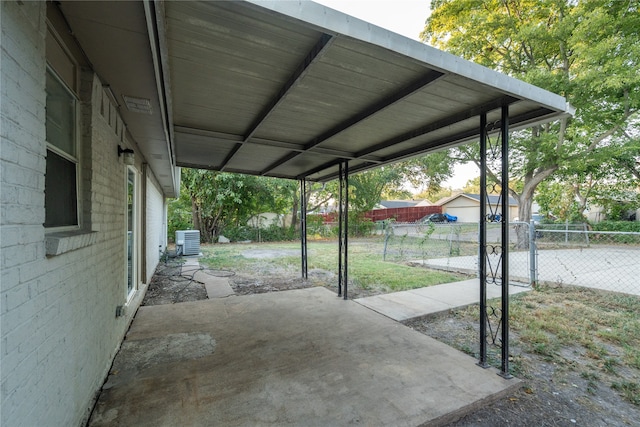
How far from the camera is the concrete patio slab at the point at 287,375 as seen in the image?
2.04 meters

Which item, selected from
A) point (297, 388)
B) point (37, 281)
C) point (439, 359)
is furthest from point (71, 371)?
point (439, 359)

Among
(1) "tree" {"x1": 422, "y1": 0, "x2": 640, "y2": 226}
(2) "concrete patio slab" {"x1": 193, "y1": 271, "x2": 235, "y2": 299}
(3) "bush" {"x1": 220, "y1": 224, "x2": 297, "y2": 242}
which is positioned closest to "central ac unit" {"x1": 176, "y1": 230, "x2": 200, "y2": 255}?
(2) "concrete patio slab" {"x1": 193, "y1": 271, "x2": 235, "y2": 299}

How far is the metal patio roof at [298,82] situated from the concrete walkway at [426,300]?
239 cm

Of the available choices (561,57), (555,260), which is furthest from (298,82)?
(561,57)

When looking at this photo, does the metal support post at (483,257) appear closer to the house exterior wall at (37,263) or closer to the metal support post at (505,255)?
the metal support post at (505,255)

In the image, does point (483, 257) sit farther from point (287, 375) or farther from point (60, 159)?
point (60, 159)

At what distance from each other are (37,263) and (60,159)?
84 cm

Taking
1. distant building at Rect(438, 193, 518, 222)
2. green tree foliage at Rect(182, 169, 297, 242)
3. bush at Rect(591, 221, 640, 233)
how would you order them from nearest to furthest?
bush at Rect(591, 221, 640, 233)
green tree foliage at Rect(182, 169, 297, 242)
distant building at Rect(438, 193, 518, 222)

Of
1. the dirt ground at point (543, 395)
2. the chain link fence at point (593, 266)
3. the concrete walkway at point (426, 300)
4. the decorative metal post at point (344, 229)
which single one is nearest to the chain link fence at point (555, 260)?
the chain link fence at point (593, 266)

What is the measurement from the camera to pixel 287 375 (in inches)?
100

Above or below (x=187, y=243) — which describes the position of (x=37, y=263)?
above

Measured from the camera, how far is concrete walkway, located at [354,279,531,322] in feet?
14.0

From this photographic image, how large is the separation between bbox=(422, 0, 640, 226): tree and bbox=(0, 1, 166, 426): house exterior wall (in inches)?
409

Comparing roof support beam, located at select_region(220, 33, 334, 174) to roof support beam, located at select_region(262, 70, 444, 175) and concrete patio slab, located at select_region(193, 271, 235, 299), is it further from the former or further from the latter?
concrete patio slab, located at select_region(193, 271, 235, 299)
